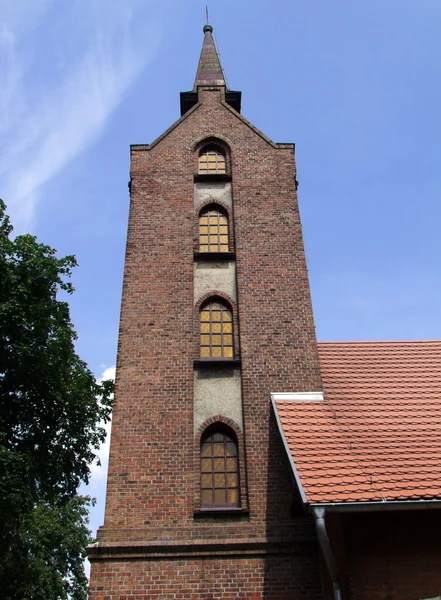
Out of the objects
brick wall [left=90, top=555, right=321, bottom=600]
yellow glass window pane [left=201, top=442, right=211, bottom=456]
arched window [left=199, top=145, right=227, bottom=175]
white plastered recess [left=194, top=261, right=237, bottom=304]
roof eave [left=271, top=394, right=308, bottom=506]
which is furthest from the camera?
arched window [left=199, top=145, right=227, bottom=175]

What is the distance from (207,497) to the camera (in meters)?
8.54

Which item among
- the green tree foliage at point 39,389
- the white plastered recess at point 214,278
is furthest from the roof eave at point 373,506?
the green tree foliage at point 39,389

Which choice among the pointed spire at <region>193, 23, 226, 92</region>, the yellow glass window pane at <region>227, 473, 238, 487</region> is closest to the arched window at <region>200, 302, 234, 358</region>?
the yellow glass window pane at <region>227, 473, 238, 487</region>

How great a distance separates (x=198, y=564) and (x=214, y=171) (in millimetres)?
7997

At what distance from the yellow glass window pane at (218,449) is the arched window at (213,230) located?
3.93m

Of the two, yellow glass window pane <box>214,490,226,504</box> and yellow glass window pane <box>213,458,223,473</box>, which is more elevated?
yellow glass window pane <box>213,458,223,473</box>

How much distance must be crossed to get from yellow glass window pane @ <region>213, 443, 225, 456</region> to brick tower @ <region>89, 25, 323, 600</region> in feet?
0.05

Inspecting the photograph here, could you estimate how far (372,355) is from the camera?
11.5m

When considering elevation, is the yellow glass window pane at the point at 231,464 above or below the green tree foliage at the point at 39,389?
below

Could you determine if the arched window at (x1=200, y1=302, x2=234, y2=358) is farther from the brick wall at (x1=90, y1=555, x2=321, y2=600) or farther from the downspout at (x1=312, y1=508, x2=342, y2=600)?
the downspout at (x1=312, y1=508, x2=342, y2=600)

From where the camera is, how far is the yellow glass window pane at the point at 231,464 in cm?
883

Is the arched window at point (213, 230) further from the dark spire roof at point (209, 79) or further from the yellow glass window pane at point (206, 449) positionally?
the dark spire roof at point (209, 79)

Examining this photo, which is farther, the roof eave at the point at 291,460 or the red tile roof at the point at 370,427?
the red tile roof at the point at 370,427

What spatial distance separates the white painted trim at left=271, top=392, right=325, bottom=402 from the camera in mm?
9242
